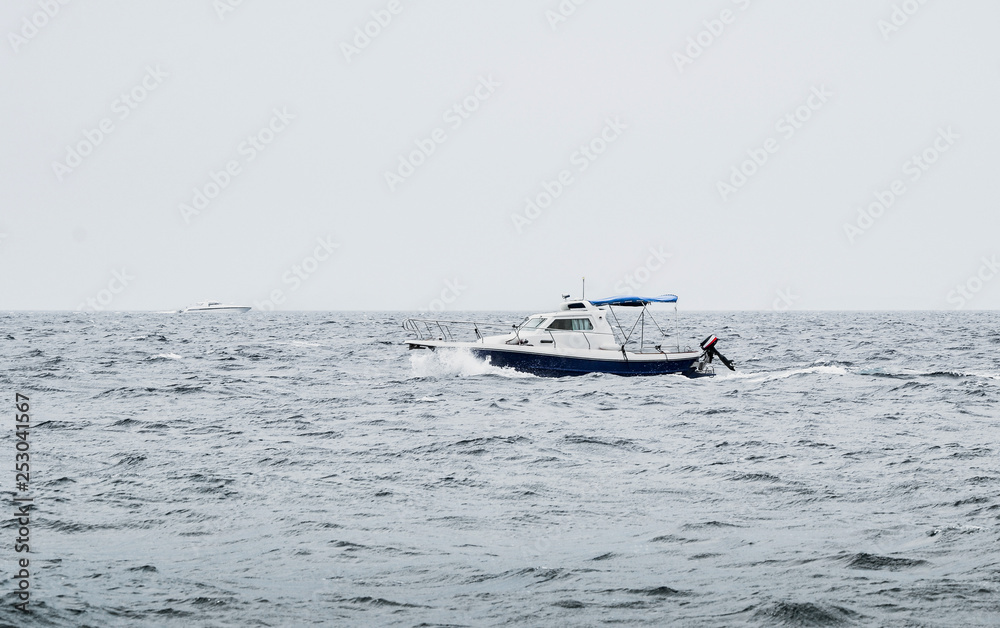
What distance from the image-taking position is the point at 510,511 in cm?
1238

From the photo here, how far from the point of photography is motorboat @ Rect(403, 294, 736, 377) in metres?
31.0

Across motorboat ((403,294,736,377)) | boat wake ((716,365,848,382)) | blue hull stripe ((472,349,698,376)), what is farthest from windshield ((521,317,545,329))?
boat wake ((716,365,848,382))

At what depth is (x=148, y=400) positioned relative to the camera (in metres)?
25.8

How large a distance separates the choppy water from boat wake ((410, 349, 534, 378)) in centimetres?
459

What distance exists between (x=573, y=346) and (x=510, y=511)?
19.9 m

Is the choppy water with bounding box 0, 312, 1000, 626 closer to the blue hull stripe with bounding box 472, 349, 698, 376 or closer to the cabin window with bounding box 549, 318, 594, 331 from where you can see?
the blue hull stripe with bounding box 472, 349, 698, 376

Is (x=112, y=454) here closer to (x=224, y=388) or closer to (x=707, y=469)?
(x=707, y=469)

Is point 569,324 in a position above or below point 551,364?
above

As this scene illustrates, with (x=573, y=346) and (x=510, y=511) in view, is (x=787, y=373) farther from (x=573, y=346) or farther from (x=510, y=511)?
(x=510, y=511)

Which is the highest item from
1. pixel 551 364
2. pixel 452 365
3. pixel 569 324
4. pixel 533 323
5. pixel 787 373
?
pixel 533 323

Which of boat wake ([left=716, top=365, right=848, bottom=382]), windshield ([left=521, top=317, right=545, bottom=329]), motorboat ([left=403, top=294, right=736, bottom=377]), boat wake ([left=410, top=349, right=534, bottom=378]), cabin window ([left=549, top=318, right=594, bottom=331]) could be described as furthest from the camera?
boat wake ([left=716, top=365, right=848, bottom=382])

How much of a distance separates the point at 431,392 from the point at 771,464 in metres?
13.9

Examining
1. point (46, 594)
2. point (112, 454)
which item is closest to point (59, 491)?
point (112, 454)

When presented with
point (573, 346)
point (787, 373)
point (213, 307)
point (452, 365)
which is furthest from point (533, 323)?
point (213, 307)
